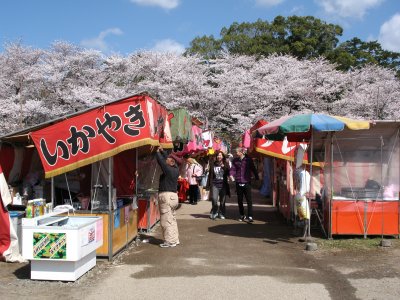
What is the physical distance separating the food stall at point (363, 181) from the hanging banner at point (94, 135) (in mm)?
4340

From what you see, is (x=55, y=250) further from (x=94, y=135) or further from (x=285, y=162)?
(x=285, y=162)

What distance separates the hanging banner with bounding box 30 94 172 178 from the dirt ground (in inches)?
70.3

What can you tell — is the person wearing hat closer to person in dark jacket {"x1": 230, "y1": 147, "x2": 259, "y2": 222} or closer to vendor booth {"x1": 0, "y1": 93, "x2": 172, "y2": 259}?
vendor booth {"x1": 0, "y1": 93, "x2": 172, "y2": 259}

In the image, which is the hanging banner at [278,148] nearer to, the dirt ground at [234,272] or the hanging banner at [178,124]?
the hanging banner at [178,124]

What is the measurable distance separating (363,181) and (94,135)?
583 cm

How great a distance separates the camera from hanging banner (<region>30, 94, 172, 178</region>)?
725 cm

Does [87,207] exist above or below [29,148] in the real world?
below

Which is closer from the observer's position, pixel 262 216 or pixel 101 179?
pixel 101 179

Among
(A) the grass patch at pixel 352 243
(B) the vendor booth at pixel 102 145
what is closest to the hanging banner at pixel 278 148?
(A) the grass patch at pixel 352 243

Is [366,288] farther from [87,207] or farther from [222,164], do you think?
[222,164]

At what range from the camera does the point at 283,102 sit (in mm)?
30672

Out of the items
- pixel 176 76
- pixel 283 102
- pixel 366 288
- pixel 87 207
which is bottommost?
pixel 366 288

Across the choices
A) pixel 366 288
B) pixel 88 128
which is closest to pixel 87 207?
pixel 88 128

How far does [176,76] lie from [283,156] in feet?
67.4
